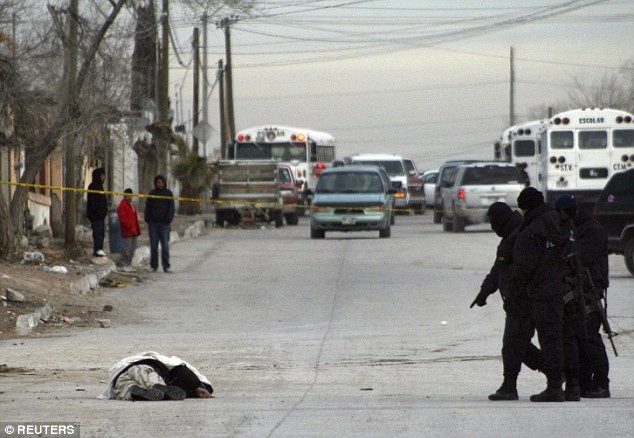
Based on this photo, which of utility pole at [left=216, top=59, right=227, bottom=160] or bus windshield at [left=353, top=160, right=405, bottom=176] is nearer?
bus windshield at [left=353, top=160, right=405, bottom=176]

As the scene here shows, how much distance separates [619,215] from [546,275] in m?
12.3

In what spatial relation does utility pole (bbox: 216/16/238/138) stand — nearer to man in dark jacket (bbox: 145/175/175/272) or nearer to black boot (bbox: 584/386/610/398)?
man in dark jacket (bbox: 145/175/175/272)

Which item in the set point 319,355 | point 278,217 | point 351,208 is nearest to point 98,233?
point 351,208

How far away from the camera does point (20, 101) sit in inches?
998

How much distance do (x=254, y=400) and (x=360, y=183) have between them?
24.2m

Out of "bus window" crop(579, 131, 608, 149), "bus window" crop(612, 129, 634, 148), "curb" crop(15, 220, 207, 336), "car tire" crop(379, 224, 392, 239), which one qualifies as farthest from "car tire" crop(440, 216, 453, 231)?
"curb" crop(15, 220, 207, 336)

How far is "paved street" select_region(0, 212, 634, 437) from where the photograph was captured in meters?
8.85

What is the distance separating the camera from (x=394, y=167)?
47594 millimetres

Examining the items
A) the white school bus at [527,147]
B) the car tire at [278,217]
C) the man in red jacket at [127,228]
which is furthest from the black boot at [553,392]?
the white school bus at [527,147]

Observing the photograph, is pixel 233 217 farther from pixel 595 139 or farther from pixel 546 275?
pixel 546 275

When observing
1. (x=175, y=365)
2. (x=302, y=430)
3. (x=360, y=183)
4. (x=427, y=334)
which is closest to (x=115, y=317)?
(x=427, y=334)

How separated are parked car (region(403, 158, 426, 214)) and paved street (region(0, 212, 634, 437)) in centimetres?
2230

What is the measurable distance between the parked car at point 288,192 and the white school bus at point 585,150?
28.6 feet

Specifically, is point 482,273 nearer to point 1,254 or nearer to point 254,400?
point 1,254
